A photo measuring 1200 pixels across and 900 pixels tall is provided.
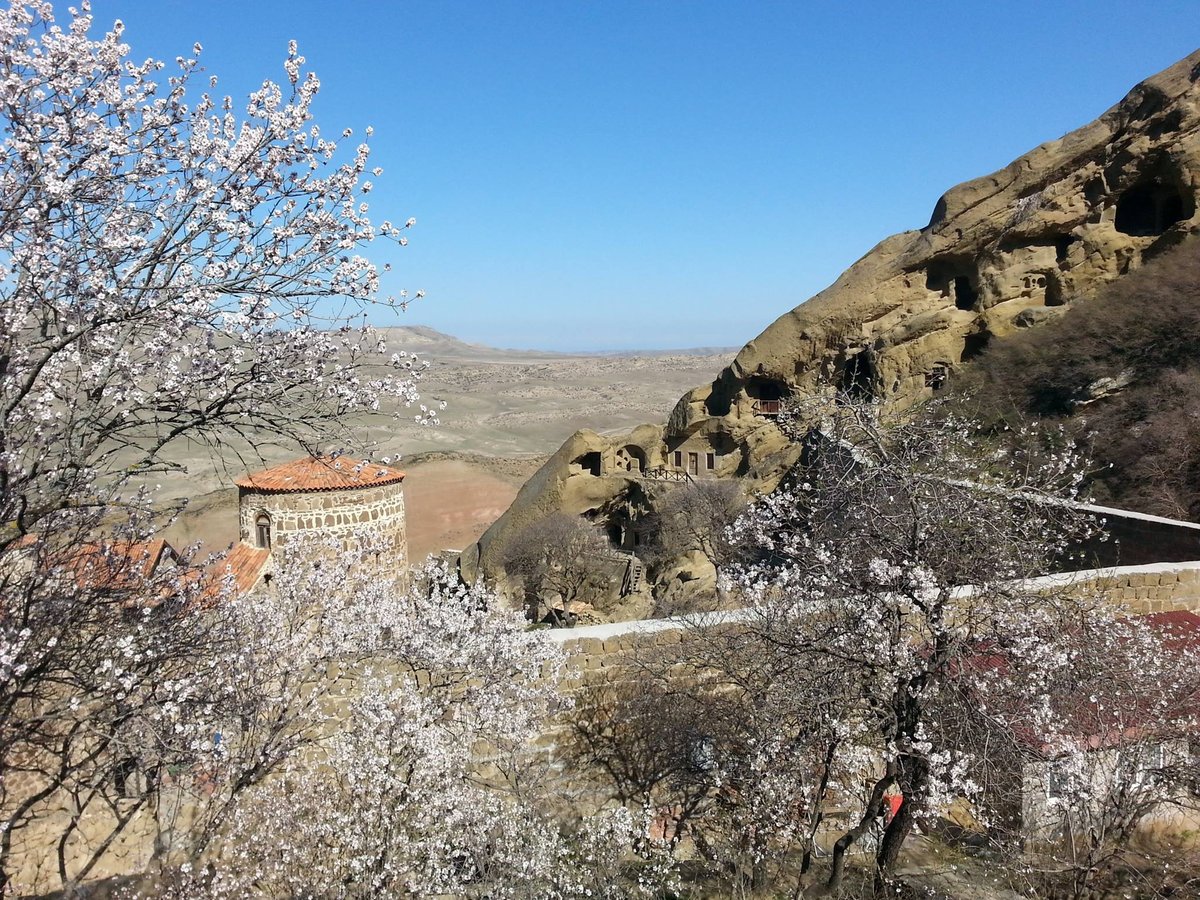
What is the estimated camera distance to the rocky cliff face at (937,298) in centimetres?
1895

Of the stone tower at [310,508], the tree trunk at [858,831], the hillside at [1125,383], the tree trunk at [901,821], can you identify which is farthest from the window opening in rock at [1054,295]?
the tree trunk at [858,831]

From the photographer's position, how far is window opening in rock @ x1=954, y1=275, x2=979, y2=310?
2155 cm

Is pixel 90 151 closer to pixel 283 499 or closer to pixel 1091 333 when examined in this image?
pixel 283 499

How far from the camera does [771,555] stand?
15.9 meters

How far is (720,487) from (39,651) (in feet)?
57.6

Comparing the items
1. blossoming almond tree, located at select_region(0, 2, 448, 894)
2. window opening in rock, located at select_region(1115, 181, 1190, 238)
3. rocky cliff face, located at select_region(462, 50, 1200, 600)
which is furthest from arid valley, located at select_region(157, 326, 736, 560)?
window opening in rock, located at select_region(1115, 181, 1190, 238)

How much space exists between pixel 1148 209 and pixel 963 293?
470 centimetres

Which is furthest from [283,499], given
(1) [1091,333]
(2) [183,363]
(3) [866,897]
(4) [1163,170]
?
(4) [1163,170]

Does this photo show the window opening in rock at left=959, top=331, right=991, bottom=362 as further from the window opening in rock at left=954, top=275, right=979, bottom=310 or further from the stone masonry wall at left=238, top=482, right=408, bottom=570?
the stone masonry wall at left=238, top=482, right=408, bottom=570

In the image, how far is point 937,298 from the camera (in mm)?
21750

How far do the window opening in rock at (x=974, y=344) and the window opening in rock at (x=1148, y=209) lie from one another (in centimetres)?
424

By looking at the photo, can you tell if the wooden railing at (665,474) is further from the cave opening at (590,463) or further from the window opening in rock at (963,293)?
the window opening in rock at (963,293)

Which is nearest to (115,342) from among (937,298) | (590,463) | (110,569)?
(110,569)

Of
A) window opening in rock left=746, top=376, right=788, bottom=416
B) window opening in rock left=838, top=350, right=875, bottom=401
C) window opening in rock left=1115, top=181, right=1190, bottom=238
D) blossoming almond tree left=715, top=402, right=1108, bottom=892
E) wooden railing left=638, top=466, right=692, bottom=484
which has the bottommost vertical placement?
wooden railing left=638, top=466, right=692, bottom=484
